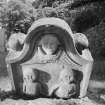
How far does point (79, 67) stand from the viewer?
3.27 metres

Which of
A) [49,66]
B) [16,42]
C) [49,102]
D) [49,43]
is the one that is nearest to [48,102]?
[49,102]

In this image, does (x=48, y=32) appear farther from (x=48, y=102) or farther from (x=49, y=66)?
(x=48, y=102)

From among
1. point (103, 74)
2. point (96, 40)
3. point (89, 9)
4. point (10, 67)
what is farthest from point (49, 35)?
point (89, 9)

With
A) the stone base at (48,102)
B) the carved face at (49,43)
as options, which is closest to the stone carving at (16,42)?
the carved face at (49,43)

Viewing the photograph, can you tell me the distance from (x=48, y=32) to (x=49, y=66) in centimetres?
56

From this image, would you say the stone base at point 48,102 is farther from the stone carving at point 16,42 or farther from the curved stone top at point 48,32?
A: the stone carving at point 16,42

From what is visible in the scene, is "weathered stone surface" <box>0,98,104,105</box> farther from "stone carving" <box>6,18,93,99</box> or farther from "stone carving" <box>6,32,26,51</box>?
"stone carving" <box>6,32,26,51</box>

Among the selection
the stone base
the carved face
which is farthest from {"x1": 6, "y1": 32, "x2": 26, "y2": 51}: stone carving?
the stone base

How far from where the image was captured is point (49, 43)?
3160 mm

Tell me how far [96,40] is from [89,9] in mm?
1868

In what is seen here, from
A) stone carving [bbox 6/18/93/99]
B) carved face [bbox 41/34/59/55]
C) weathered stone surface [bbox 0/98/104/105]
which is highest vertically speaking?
carved face [bbox 41/34/59/55]

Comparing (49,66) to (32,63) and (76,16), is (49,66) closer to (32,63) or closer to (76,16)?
(32,63)

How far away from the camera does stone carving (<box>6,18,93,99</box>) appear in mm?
3160

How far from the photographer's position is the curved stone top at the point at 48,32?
2.94 m
